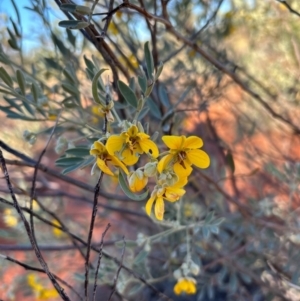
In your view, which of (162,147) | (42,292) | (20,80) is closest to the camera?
(20,80)

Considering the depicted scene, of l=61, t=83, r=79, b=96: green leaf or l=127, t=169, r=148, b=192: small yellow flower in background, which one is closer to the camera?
l=127, t=169, r=148, b=192: small yellow flower in background

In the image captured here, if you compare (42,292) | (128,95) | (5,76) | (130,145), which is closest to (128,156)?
(130,145)

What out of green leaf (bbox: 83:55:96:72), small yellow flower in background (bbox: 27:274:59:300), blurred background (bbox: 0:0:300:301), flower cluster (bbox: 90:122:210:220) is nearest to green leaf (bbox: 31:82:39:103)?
blurred background (bbox: 0:0:300:301)

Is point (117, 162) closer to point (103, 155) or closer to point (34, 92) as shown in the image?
point (103, 155)

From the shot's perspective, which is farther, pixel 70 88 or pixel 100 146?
pixel 70 88

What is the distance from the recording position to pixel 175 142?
535 millimetres

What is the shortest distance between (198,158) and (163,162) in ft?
0.19

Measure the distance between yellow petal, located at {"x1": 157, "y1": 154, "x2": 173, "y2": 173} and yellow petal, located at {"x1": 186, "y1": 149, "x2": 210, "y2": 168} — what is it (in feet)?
0.09

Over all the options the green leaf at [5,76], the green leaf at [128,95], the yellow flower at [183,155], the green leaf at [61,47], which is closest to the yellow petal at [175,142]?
the yellow flower at [183,155]

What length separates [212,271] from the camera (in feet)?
5.82

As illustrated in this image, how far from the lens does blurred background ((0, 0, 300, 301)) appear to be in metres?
0.90

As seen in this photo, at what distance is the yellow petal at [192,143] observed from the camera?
1.75 ft

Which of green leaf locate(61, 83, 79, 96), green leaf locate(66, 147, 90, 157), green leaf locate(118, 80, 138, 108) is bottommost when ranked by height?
green leaf locate(66, 147, 90, 157)

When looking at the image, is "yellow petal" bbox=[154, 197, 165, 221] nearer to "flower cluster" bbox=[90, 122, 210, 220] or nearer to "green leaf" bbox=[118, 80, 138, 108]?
"flower cluster" bbox=[90, 122, 210, 220]
